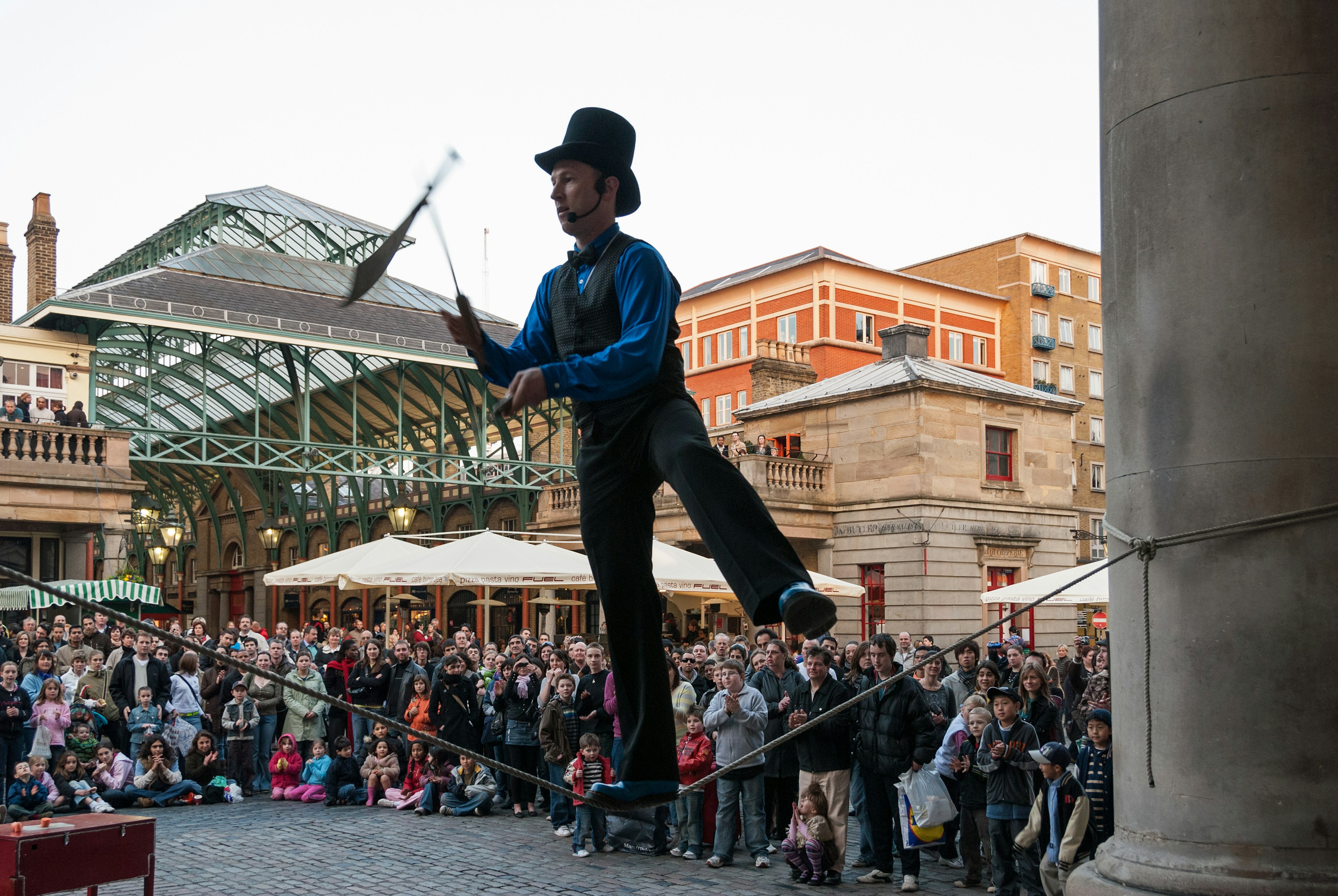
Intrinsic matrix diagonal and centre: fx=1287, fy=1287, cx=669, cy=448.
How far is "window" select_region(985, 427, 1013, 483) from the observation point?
1166 inches

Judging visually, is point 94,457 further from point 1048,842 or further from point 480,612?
point 1048,842

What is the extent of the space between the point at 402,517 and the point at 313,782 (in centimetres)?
1714

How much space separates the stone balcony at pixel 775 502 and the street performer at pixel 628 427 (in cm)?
2371

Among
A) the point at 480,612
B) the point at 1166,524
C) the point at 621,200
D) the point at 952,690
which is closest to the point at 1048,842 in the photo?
the point at 952,690

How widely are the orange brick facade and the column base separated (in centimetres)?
4156

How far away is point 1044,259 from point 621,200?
53097 mm

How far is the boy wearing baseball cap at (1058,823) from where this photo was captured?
773 cm

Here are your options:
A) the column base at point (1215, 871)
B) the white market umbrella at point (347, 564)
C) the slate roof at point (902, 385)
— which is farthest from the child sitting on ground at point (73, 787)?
the slate roof at point (902, 385)

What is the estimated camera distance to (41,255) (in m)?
28.5

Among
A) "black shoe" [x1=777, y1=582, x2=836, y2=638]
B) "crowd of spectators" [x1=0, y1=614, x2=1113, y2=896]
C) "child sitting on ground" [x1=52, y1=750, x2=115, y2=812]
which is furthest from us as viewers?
"child sitting on ground" [x1=52, y1=750, x2=115, y2=812]

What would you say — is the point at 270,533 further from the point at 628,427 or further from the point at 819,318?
the point at 628,427

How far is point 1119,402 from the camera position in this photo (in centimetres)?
362

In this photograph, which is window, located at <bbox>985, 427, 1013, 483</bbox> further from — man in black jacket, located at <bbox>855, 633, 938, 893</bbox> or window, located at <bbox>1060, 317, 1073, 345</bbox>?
window, located at <bbox>1060, 317, 1073, 345</bbox>

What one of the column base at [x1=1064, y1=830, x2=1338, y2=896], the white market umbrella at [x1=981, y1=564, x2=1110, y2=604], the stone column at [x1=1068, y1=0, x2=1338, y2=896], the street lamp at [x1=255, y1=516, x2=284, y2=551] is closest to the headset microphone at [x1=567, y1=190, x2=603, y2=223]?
the stone column at [x1=1068, y1=0, x2=1338, y2=896]
